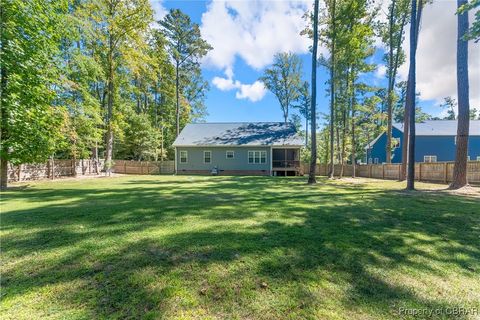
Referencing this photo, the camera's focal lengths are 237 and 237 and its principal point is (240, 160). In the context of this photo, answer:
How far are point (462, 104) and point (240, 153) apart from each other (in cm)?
1555

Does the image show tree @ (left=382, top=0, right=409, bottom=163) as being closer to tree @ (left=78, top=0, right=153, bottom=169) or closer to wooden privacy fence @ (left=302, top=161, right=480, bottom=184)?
wooden privacy fence @ (left=302, top=161, right=480, bottom=184)

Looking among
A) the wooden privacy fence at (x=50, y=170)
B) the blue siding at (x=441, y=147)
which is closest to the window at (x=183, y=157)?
the wooden privacy fence at (x=50, y=170)

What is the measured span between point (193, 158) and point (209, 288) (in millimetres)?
21057

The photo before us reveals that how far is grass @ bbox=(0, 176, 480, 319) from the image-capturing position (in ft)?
6.92

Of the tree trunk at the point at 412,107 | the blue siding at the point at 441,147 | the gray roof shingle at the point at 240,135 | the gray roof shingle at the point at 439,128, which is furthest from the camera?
the gray roof shingle at the point at 439,128

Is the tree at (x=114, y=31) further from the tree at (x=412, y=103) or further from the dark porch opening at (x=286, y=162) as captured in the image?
the tree at (x=412, y=103)

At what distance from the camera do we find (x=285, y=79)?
116 ft

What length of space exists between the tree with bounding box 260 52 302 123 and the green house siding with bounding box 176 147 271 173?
1560 cm

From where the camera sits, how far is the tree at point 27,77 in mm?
9039

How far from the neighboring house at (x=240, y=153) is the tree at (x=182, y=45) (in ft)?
15.9

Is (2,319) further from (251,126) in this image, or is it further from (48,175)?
(251,126)

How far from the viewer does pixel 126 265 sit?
2.84m

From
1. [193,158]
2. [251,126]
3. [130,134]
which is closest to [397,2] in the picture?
[251,126]

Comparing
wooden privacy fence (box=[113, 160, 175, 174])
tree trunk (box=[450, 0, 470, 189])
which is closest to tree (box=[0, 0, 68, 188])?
wooden privacy fence (box=[113, 160, 175, 174])
